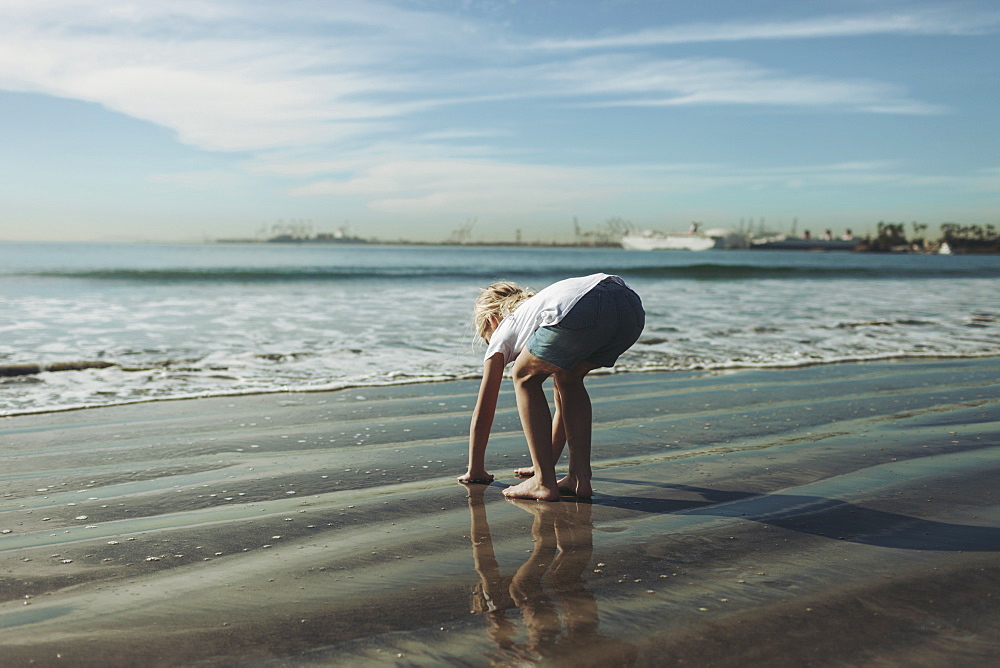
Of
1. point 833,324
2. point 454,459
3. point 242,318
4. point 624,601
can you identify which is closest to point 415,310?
point 242,318

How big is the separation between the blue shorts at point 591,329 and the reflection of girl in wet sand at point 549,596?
2.29 feet

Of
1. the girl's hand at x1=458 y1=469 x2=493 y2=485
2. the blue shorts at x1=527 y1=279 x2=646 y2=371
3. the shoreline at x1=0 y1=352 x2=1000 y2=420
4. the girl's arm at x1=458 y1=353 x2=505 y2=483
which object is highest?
the blue shorts at x1=527 y1=279 x2=646 y2=371

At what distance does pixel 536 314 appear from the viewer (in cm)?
354

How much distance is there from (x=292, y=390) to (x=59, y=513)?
324cm

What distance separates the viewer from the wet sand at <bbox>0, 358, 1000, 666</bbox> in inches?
81.8

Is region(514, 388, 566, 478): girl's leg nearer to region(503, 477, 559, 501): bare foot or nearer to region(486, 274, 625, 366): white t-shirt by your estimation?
region(503, 477, 559, 501): bare foot

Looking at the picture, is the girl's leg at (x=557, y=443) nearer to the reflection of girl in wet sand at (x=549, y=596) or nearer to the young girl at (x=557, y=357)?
the young girl at (x=557, y=357)

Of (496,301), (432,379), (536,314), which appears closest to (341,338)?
(432,379)

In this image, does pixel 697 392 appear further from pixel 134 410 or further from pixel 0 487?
pixel 0 487

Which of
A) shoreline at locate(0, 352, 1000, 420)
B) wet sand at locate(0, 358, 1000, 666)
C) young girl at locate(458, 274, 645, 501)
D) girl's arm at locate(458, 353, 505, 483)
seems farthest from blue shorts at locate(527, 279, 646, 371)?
shoreline at locate(0, 352, 1000, 420)

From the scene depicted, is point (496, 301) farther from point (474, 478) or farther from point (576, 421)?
point (474, 478)

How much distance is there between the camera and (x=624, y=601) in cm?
233

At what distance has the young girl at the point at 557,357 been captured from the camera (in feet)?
11.2

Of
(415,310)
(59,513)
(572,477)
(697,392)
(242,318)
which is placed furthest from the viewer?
(415,310)
